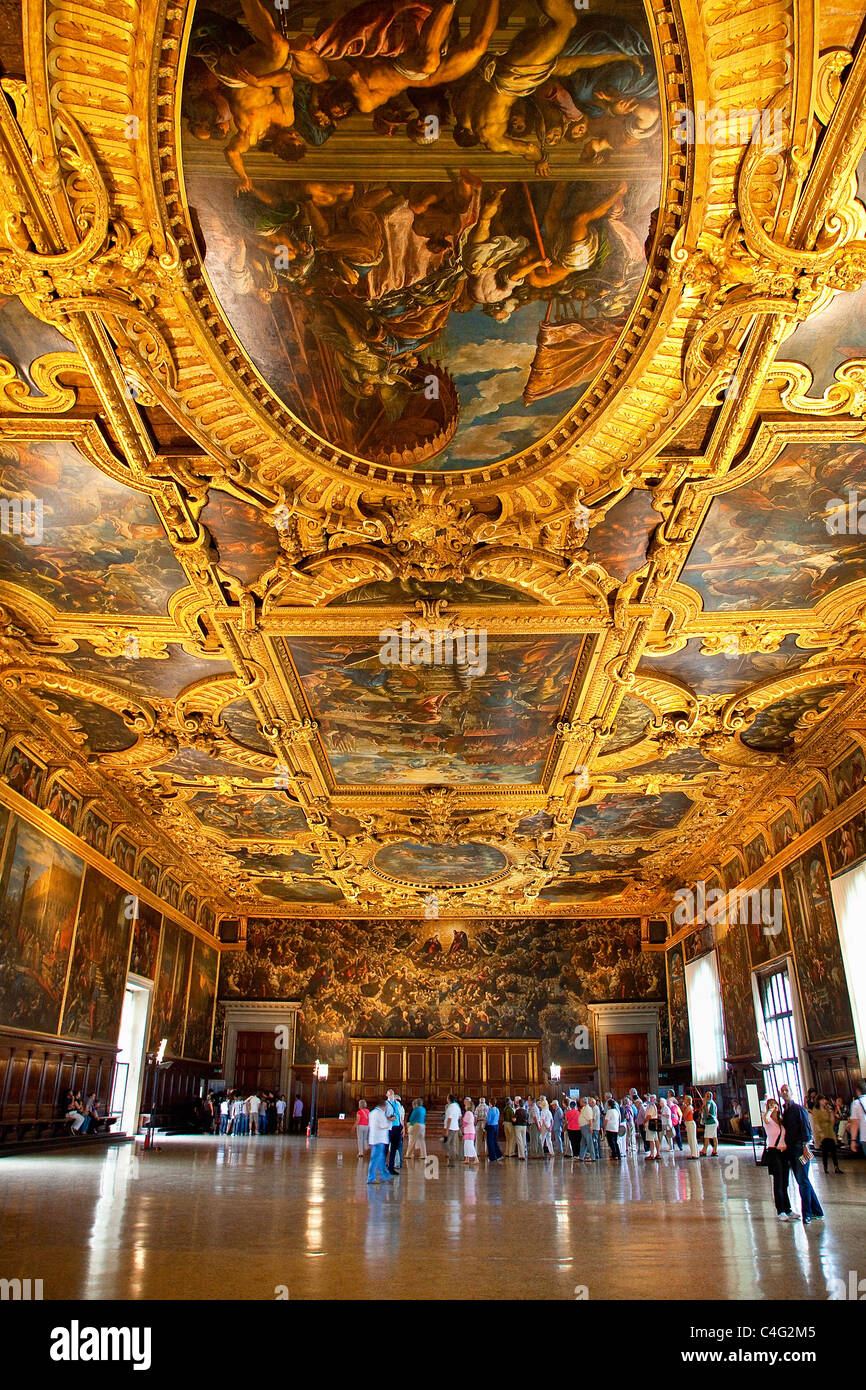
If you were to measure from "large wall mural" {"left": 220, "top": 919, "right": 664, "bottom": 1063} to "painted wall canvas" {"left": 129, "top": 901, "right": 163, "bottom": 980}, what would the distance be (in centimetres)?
879

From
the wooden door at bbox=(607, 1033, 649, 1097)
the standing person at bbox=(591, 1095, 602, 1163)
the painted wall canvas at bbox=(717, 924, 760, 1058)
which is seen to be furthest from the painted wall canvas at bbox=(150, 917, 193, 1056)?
the painted wall canvas at bbox=(717, 924, 760, 1058)

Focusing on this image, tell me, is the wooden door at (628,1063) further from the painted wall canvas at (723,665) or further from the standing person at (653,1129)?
the painted wall canvas at (723,665)

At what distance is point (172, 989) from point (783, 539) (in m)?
24.3

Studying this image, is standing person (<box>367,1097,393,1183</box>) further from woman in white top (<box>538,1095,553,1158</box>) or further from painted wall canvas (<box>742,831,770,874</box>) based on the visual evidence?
painted wall canvas (<box>742,831,770,874</box>)

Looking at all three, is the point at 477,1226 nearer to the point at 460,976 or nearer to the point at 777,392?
the point at 777,392

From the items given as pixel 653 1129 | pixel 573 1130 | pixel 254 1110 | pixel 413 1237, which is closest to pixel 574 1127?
pixel 573 1130

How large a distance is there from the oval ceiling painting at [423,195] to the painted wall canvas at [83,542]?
2967 millimetres

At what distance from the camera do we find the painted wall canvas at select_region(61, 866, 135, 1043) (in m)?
20.5

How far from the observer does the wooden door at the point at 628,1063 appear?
33.6 m

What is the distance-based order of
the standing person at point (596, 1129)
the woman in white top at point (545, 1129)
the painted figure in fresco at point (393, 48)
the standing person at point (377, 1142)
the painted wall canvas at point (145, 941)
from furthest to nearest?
the painted wall canvas at point (145, 941) → the woman in white top at point (545, 1129) → the standing person at point (596, 1129) → the standing person at point (377, 1142) → the painted figure in fresco at point (393, 48)

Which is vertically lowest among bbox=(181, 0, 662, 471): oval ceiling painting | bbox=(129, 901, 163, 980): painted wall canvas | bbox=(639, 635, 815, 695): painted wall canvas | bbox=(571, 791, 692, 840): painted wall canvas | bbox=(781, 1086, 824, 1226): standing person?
bbox=(781, 1086, 824, 1226): standing person

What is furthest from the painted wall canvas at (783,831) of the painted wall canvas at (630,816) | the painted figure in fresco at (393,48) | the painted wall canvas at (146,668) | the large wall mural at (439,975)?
the painted figure in fresco at (393,48)

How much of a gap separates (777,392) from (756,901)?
16.4m

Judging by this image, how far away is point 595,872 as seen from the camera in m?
29.1
